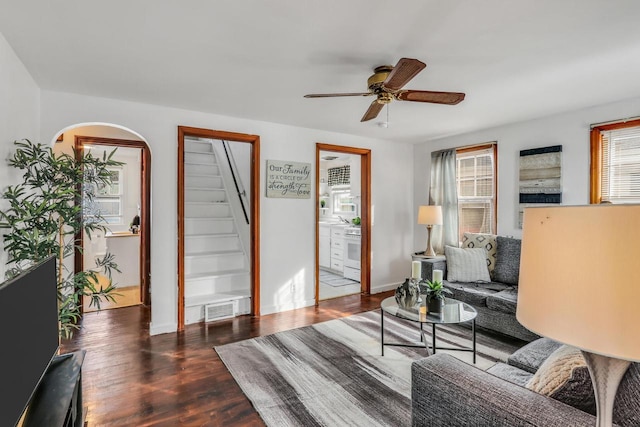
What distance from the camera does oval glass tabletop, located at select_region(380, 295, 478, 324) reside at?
252 cm

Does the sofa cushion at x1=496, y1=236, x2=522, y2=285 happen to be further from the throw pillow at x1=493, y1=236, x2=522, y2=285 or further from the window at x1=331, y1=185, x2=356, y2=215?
the window at x1=331, y1=185, x2=356, y2=215

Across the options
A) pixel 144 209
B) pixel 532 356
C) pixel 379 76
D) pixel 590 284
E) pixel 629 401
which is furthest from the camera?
pixel 144 209

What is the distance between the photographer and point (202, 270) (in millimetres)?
4176

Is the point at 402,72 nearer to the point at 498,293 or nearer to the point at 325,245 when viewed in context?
the point at 498,293

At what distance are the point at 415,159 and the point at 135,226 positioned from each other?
4863mm

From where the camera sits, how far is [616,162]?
10.8 feet

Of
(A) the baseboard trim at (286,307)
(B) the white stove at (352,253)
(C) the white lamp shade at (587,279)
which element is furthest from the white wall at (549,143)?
(C) the white lamp shade at (587,279)

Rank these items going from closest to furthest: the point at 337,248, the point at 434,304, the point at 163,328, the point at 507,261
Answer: the point at 434,304
the point at 163,328
the point at 507,261
the point at 337,248

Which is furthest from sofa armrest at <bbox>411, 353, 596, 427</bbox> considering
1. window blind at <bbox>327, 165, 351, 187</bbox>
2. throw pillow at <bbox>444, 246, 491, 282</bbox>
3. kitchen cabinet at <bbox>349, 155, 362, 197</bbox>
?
window blind at <bbox>327, 165, 351, 187</bbox>

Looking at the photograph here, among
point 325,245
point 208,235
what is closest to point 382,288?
point 325,245

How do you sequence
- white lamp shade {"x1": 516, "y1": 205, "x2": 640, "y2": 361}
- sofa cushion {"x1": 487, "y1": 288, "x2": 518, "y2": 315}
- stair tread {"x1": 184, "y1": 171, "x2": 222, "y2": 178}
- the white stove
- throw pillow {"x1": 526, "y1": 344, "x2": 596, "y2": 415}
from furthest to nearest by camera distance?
1. the white stove
2. stair tread {"x1": 184, "y1": 171, "x2": 222, "y2": 178}
3. sofa cushion {"x1": 487, "y1": 288, "x2": 518, "y2": 315}
4. throw pillow {"x1": 526, "y1": 344, "x2": 596, "y2": 415}
5. white lamp shade {"x1": 516, "y1": 205, "x2": 640, "y2": 361}

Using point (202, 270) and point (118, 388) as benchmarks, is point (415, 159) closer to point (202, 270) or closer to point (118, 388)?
point (202, 270)

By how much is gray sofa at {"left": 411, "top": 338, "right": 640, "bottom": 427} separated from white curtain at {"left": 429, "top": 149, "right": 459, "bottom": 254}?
3631mm

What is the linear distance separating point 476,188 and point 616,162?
1.53m
